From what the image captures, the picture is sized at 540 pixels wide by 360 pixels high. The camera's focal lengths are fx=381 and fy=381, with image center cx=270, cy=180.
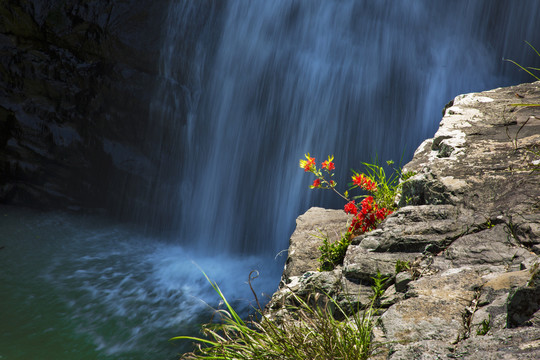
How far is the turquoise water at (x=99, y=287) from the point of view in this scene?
4.20 metres

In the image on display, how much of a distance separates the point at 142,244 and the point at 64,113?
3168 mm

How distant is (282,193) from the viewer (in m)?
7.45

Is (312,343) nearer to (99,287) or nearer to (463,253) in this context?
(463,253)

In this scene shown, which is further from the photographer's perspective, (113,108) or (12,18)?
(113,108)

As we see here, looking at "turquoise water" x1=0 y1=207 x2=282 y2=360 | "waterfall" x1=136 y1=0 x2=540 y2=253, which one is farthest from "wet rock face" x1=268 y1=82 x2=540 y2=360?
"waterfall" x1=136 y1=0 x2=540 y2=253

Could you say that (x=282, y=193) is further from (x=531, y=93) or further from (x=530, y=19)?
(x=530, y=19)

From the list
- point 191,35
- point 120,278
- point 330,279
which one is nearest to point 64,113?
point 191,35

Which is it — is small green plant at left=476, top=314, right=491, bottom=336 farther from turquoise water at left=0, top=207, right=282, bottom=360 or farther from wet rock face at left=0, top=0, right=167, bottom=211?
wet rock face at left=0, top=0, right=167, bottom=211

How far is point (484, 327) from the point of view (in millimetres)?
1276

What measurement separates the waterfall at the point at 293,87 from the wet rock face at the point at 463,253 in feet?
14.4

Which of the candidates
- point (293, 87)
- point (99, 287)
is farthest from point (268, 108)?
point (99, 287)

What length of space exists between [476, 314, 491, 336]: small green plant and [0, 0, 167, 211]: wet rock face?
747cm

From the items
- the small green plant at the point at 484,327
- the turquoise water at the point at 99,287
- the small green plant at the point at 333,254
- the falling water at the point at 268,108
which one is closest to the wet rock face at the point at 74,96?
the falling water at the point at 268,108

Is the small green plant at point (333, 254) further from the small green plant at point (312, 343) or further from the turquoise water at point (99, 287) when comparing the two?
the turquoise water at point (99, 287)
